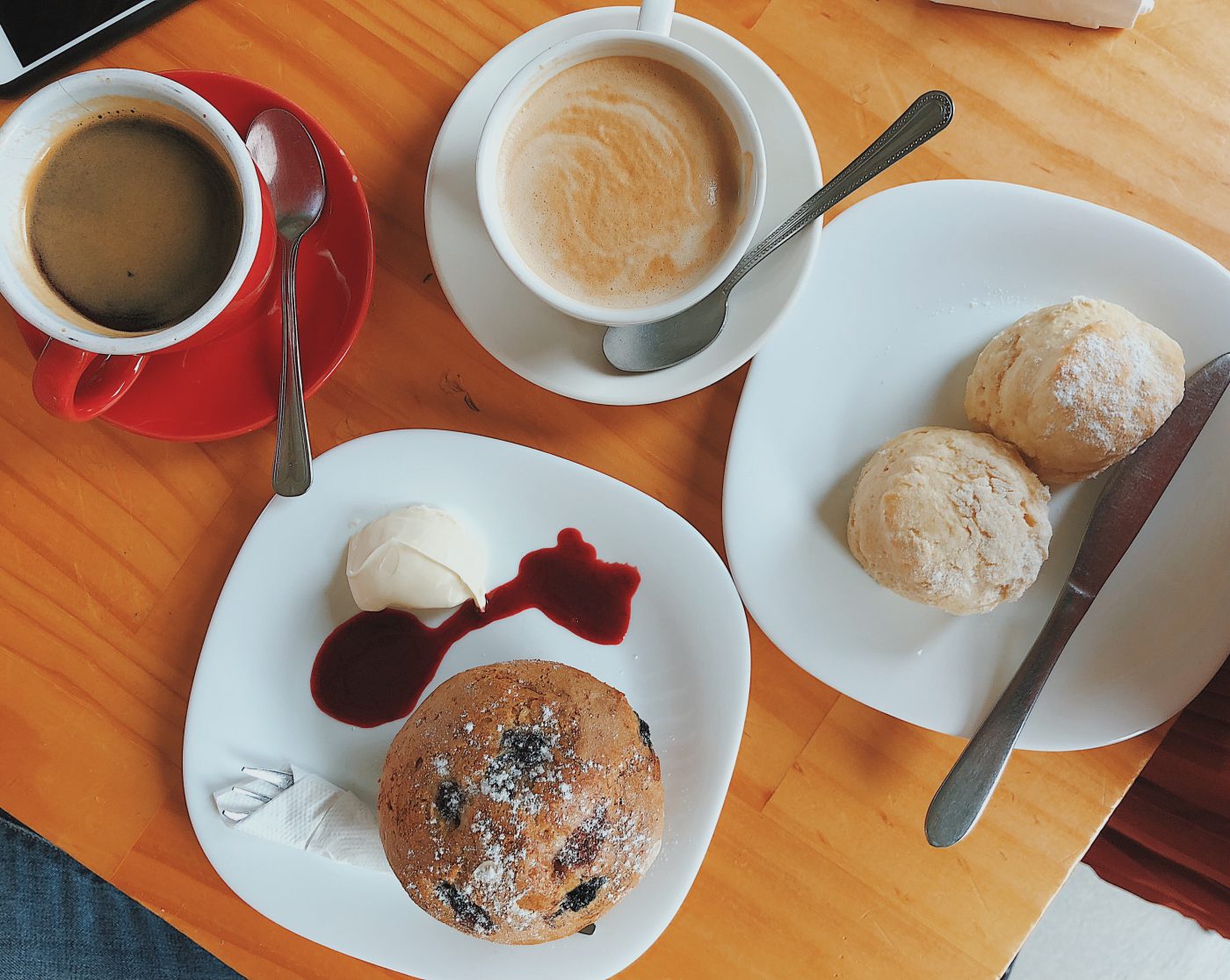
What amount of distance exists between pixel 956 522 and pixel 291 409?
727mm

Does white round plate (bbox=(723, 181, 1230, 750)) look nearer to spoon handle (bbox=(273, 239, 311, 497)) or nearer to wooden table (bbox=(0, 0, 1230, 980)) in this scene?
wooden table (bbox=(0, 0, 1230, 980))

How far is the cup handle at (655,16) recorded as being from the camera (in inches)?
35.2

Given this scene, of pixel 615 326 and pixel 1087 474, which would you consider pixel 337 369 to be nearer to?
pixel 615 326

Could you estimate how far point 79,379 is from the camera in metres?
0.91

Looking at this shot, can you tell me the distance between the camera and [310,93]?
3.57 feet

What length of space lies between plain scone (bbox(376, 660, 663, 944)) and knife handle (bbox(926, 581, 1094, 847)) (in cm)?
36

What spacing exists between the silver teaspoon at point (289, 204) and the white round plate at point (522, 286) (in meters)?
0.13

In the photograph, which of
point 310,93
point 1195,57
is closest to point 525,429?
point 310,93

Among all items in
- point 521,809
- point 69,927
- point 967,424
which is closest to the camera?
point 521,809

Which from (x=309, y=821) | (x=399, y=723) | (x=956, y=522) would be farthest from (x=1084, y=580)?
(x=309, y=821)

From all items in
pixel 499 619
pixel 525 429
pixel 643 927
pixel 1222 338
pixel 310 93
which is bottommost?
pixel 643 927

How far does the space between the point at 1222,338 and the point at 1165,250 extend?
123mm

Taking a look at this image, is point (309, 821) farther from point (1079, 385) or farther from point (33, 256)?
point (1079, 385)

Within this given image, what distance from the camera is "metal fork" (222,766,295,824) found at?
1023 mm
